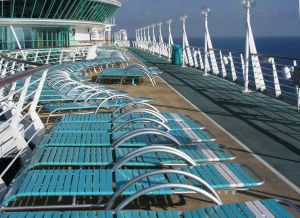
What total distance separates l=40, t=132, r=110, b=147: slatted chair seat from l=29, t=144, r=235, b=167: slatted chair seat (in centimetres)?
17

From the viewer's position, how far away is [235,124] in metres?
7.56

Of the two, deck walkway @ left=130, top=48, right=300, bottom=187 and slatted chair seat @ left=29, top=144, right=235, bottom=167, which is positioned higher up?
slatted chair seat @ left=29, top=144, right=235, bottom=167

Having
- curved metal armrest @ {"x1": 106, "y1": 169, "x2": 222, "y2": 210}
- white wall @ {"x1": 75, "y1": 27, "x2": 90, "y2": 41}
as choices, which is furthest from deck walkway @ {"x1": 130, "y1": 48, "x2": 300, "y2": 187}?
white wall @ {"x1": 75, "y1": 27, "x2": 90, "y2": 41}

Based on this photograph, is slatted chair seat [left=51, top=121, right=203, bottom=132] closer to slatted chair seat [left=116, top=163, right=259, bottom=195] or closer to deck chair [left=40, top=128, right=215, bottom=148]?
deck chair [left=40, top=128, right=215, bottom=148]

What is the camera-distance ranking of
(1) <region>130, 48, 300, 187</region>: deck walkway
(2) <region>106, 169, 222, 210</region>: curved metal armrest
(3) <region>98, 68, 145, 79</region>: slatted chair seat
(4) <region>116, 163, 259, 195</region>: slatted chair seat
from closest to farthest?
(2) <region>106, 169, 222, 210</region>: curved metal armrest < (4) <region>116, 163, 259, 195</region>: slatted chair seat < (1) <region>130, 48, 300, 187</region>: deck walkway < (3) <region>98, 68, 145, 79</region>: slatted chair seat

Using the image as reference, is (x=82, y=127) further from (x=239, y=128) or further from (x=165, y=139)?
(x=239, y=128)

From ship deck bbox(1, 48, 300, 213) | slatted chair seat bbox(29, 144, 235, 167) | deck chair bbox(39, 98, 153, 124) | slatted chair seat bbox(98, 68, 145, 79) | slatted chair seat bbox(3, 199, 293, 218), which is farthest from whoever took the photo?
slatted chair seat bbox(98, 68, 145, 79)

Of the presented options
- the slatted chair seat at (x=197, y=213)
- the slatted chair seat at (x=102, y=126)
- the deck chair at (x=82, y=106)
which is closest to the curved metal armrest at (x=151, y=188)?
the slatted chair seat at (x=197, y=213)

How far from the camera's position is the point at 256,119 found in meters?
7.96

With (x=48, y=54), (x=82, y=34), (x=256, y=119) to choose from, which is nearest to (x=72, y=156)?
(x=256, y=119)

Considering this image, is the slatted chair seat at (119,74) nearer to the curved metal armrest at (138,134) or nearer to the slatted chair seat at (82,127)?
the slatted chair seat at (82,127)

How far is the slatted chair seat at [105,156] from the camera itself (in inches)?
173

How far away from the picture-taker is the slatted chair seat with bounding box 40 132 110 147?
16.6 feet

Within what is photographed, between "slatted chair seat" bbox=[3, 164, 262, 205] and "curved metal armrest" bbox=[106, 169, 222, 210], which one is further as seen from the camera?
"slatted chair seat" bbox=[3, 164, 262, 205]
